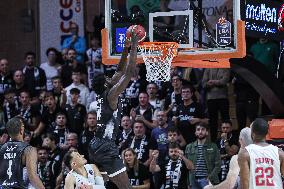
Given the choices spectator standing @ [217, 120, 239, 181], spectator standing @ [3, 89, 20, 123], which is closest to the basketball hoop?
spectator standing @ [217, 120, 239, 181]

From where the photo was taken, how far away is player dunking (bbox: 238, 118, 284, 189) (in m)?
9.87

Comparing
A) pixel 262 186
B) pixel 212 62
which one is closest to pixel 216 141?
pixel 212 62

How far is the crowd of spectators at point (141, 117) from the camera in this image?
14.5m

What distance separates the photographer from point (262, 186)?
9.92 metres

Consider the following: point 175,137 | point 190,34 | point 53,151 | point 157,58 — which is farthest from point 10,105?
point 157,58

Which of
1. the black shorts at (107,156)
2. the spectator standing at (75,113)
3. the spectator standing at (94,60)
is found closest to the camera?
the black shorts at (107,156)

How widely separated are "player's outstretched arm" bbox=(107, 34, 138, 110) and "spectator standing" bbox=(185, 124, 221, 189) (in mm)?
4237

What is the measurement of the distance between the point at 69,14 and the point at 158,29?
7.34 meters

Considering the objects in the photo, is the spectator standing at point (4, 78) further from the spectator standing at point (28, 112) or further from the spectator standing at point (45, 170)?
the spectator standing at point (45, 170)

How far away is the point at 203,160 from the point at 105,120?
167 inches

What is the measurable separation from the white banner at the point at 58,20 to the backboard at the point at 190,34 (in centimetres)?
634

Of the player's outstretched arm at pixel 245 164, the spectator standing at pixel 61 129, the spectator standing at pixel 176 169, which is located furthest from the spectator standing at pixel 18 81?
the player's outstretched arm at pixel 245 164


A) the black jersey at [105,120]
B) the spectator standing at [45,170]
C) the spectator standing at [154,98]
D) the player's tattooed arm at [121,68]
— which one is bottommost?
the spectator standing at [45,170]

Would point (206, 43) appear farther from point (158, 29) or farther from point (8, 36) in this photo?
point (8, 36)
